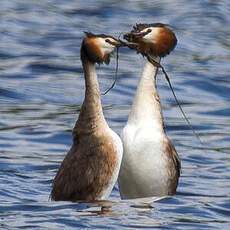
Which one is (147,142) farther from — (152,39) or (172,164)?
(152,39)

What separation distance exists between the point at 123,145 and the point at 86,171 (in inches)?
18.9

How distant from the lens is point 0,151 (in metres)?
15.1

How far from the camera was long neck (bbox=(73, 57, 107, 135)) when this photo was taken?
11734 millimetres

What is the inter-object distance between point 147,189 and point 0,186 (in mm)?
1542

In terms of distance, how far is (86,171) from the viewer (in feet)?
38.5

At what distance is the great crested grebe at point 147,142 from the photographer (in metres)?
12.1

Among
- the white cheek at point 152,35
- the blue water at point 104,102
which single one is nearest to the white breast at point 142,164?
the blue water at point 104,102

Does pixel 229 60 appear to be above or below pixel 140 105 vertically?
below

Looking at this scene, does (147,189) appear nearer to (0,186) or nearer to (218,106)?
(0,186)

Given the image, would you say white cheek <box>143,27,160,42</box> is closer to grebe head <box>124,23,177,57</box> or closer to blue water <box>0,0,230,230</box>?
grebe head <box>124,23,177,57</box>

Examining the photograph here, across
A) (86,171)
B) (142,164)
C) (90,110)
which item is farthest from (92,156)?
(142,164)

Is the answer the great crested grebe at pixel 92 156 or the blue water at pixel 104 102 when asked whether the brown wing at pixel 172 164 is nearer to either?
the blue water at pixel 104 102

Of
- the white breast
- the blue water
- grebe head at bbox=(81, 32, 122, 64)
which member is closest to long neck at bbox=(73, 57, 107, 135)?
grebe head at bbox=(81, 32, 122, 64)

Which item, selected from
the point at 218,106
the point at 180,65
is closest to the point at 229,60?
the point at 180,65
